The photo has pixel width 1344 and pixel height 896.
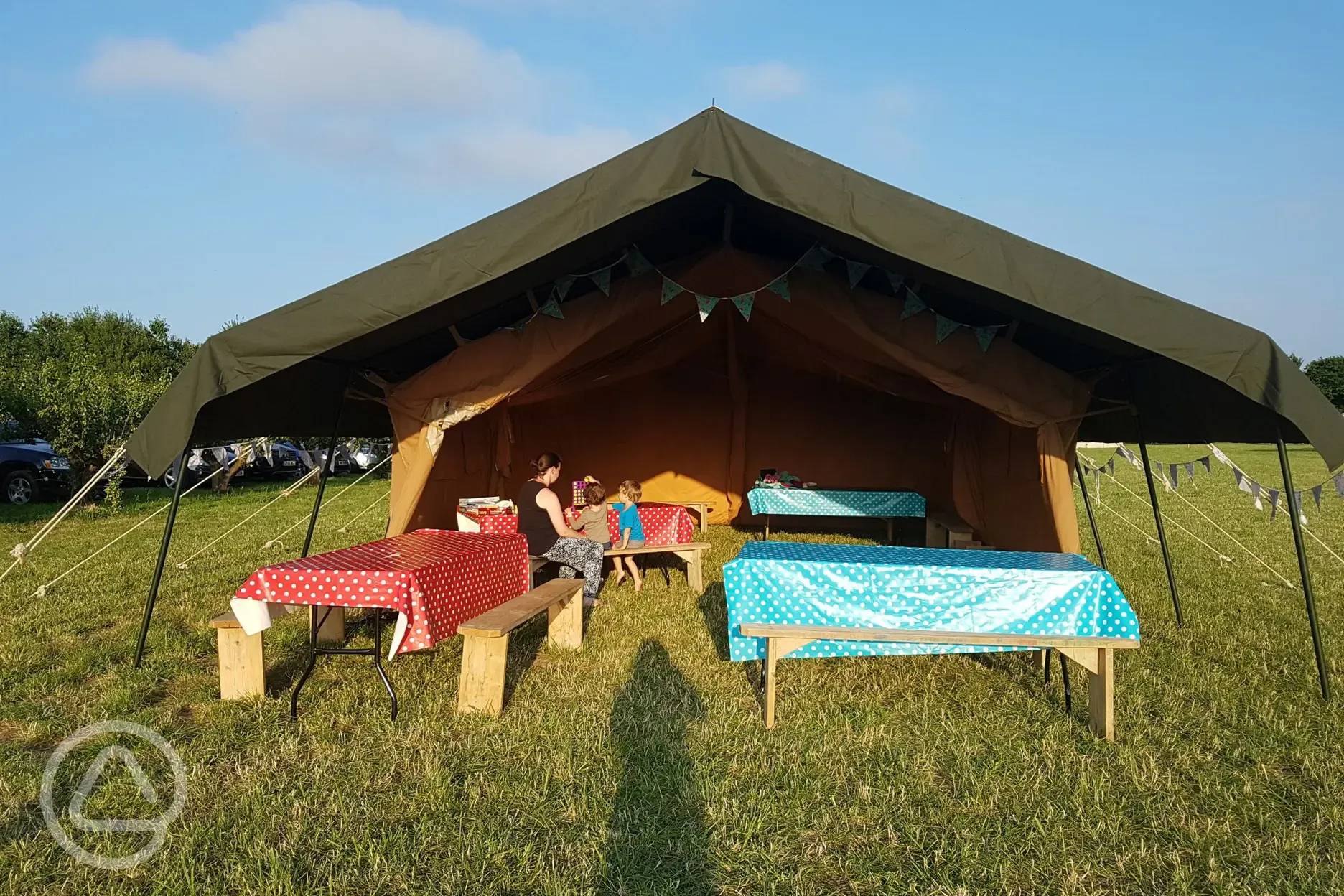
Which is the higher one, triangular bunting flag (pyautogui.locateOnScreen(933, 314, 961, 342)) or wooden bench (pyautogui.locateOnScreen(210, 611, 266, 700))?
triangular bunting flag (pyautogui.locateOnScreen(933, 314, 961, 342))

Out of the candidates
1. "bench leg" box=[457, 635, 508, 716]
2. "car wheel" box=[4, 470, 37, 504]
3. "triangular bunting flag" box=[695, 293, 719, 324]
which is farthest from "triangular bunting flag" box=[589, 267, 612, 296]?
"car wheel" box=[4, 470, 37, 504]

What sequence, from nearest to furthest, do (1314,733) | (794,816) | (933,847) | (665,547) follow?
(933,847)
(794,816)
(1314,733)
(665,547)

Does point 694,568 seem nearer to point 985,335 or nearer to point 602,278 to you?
point 602,278

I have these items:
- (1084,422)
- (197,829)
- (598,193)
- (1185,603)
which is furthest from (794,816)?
(1084,422)

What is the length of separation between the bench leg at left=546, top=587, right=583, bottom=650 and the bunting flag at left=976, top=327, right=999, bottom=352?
105 inches

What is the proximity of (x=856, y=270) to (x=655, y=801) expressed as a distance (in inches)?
120

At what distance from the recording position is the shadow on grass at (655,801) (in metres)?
2.13

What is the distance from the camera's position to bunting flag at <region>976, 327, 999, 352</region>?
14.6 feet

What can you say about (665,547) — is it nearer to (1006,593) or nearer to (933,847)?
(1006,593)

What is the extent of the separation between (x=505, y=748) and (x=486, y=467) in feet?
16.0

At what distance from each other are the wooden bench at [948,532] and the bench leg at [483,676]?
474cm

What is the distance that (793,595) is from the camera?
3.31 meters

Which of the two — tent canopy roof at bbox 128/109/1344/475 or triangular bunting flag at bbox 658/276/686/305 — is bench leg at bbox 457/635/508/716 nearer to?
tent canopy roof at bbox 128/109/1344/475

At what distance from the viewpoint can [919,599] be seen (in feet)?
10.6
